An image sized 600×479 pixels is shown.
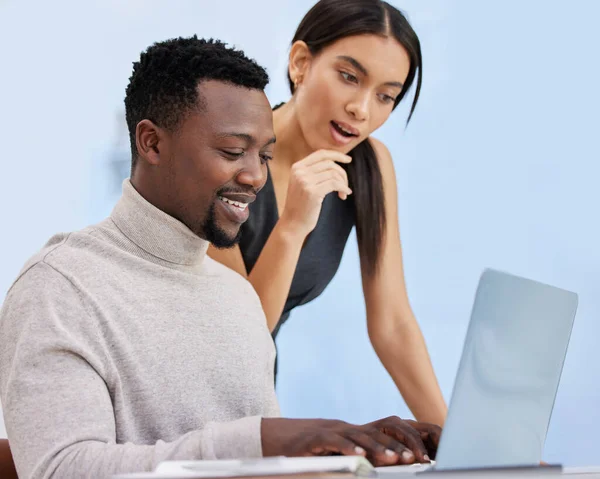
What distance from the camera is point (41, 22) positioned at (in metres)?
2.14

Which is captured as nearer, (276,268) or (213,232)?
(213,232)

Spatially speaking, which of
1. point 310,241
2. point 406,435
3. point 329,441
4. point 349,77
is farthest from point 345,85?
point 329,441

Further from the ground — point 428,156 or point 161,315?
point 428,156

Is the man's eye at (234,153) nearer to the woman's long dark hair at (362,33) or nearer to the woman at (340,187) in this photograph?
the woman at (340,187)

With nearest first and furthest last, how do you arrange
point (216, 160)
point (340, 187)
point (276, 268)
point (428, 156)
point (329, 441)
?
1. point (329, 441)
2. point (216, 160)
3. point (276, 268)
4. point (340, 187)
5. point (428, 156)

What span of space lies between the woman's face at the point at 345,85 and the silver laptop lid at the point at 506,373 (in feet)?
3.54

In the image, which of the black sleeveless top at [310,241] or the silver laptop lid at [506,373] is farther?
the black sleeveless top at [310,241]

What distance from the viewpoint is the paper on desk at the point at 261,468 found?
65cm

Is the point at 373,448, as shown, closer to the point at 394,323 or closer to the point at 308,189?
the point at 308,189

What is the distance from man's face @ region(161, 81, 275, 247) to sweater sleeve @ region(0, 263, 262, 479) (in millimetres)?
225

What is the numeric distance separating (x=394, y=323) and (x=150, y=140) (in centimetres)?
100

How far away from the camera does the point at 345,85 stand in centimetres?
188

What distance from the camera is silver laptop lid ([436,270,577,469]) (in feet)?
2.49

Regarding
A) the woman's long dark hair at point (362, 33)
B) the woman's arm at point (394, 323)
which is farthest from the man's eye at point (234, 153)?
the woman's arm at point (394, 323)
